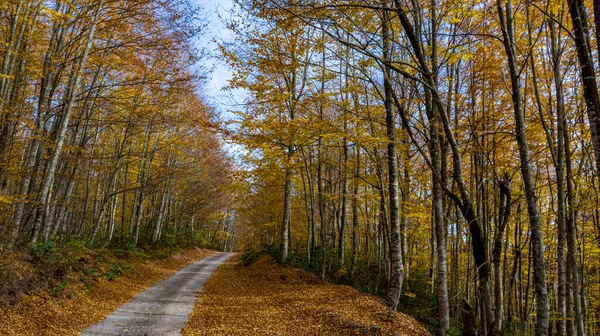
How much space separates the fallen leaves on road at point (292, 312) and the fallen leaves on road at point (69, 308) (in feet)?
6.68

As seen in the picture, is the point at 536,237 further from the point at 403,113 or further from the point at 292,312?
the point at 292,312

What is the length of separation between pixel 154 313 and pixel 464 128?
30.5 ft

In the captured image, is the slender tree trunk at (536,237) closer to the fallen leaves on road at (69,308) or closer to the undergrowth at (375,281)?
the undergrowth at (375,281)

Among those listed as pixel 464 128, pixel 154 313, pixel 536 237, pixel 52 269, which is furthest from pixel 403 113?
pixel 52 269

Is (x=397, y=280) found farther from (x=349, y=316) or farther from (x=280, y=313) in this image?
(x=280, y=313)

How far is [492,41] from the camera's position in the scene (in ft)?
30.8

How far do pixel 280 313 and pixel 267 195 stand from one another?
9.95 meters

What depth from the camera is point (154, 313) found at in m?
7.69

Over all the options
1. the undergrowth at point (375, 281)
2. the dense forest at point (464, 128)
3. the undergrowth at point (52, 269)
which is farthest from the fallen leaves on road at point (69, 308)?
the undergrowth at point (375, 281)

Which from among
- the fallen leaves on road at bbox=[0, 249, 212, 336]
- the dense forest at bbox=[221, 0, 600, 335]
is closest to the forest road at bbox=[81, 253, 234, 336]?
the fallen leaves on road at bbox=[0, 249, 212, 336]

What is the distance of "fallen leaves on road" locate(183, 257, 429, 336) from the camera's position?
6426 mm

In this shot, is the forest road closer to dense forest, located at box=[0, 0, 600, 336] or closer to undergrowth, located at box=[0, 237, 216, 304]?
undergrowth, located at box=[0, 237, 216, 304]

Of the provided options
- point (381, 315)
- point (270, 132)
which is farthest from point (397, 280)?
point (270, 132)

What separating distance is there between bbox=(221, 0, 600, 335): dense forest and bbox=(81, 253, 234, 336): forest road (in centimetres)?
491
